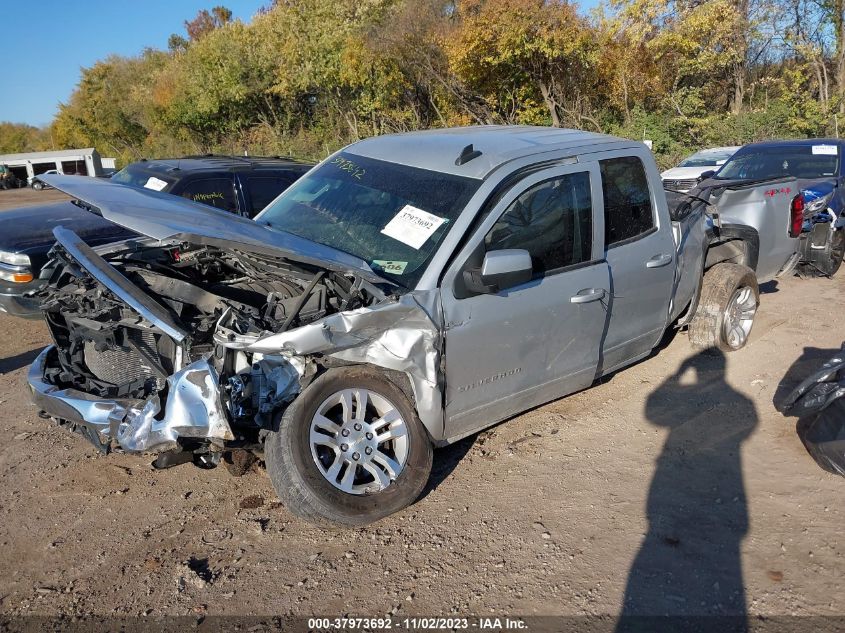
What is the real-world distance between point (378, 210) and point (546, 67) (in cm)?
1786

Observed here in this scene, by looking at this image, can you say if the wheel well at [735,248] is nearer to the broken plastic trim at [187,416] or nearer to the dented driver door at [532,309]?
the dented driver door at [532,309]

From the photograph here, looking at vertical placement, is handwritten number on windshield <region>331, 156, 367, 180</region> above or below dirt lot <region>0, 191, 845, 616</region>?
→ above

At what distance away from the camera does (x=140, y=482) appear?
4.05 metres

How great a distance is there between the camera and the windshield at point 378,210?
379 centimetres

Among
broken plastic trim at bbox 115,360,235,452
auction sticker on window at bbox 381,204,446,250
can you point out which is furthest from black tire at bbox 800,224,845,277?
broken plastic trim at bbox 115,360,235,452

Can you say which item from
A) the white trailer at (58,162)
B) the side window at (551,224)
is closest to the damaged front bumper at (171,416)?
the side window at (551,224)

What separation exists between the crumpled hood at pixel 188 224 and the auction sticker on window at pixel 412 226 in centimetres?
31

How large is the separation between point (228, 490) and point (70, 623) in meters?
1.15

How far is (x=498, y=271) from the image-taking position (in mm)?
3555

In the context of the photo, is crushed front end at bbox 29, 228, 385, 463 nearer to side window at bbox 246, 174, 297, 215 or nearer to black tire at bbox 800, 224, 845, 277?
side window at bbox 246, 174, 297, 215

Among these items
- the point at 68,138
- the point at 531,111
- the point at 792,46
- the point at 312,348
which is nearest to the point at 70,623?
the point at 312,348

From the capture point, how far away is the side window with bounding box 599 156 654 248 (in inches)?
176

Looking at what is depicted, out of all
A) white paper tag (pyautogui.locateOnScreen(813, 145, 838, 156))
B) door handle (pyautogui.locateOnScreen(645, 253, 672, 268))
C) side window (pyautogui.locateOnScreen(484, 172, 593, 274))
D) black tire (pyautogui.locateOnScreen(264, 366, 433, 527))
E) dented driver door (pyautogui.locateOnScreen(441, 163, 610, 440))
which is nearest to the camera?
black tire (pyautogui.locateOnScreen(264, 366, 433, 527))

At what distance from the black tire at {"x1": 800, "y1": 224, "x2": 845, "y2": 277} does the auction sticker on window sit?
22.7ft
